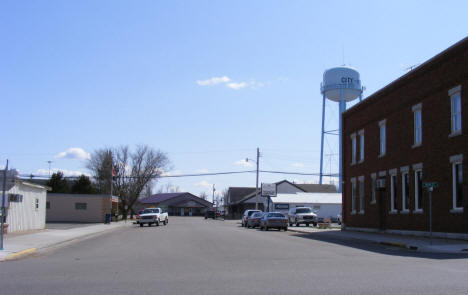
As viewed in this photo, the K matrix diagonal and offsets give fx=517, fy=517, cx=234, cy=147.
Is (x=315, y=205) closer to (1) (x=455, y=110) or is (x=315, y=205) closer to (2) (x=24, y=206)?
(2) (x=24, y=206)

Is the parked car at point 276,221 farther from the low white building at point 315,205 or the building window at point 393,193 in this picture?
the low white building at point 315,205

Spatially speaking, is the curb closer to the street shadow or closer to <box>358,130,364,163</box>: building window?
the street shadow

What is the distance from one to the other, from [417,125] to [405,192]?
394 centimetres

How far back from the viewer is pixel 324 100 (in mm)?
64562

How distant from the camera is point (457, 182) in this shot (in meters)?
24.0

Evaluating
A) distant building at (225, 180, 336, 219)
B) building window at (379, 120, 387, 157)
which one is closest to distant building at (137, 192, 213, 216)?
distant building at (225, 180, 336, 219)

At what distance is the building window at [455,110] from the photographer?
79.3 ft

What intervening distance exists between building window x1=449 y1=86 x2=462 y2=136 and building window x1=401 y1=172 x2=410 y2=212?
215 inches

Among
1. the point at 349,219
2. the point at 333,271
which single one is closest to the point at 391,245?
the point at 333,271

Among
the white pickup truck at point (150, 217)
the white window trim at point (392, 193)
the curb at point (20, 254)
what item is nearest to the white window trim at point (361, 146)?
the white window trim at point (392, 193)

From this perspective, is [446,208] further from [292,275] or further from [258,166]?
[258,166]

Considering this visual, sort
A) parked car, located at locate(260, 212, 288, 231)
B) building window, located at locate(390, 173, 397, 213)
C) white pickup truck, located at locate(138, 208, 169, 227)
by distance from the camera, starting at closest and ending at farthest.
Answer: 1. building window, located at locate(390, 173, 397, 213)
2. parked car, located at locate(260, 212, 288, 231)
3. white pickup truck, located at locate(138, 208, 169, 227)

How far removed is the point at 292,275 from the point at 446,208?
1543 centimetres

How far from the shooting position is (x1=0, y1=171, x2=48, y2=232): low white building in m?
30.8
